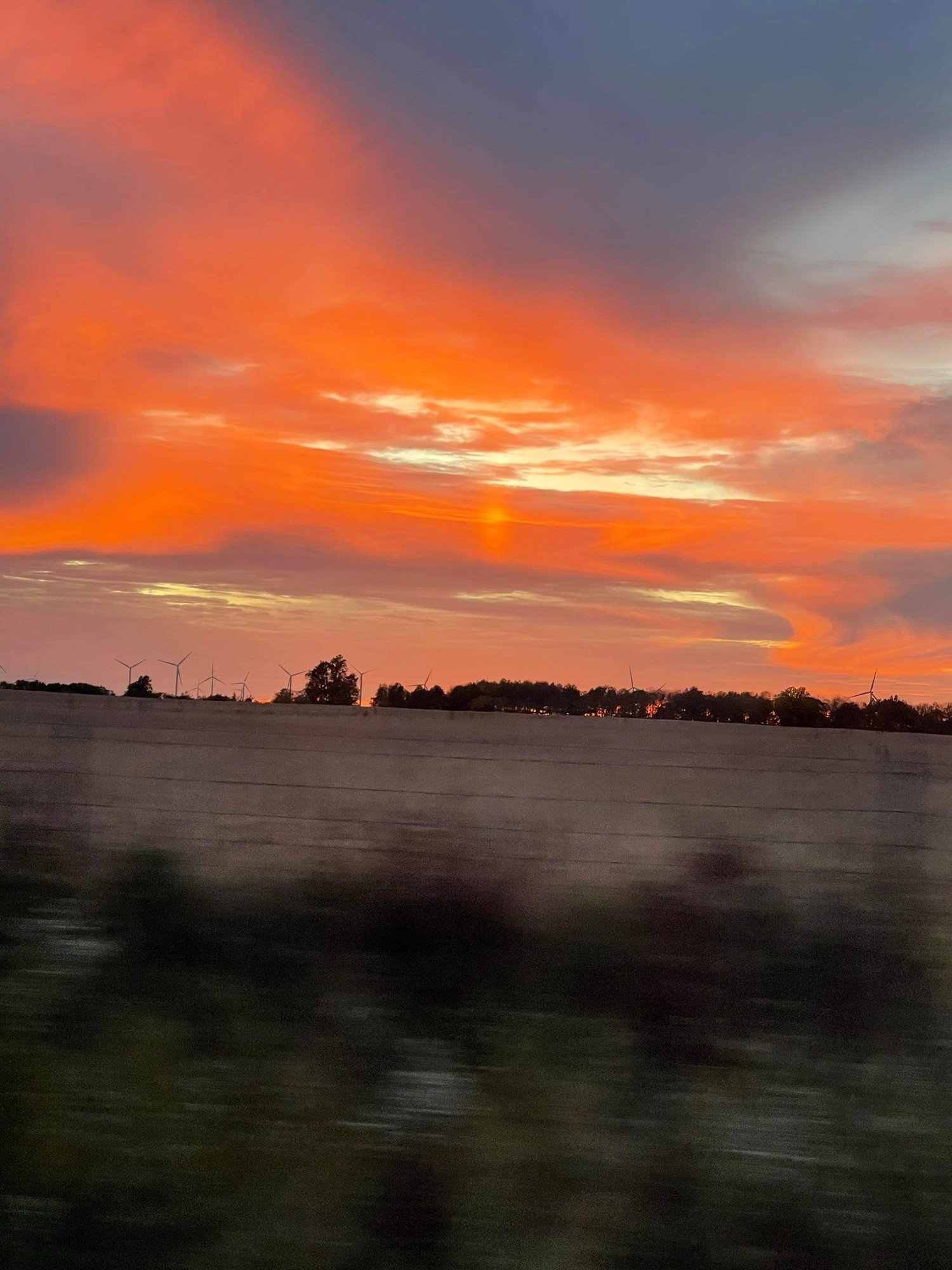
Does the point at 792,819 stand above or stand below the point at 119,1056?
above

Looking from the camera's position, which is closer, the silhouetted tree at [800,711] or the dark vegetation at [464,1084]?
the dark vegetation at [464,1084]

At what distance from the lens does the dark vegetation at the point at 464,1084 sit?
14.1 feet

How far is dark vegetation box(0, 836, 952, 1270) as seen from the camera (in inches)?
169

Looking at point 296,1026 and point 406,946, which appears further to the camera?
point 406,946

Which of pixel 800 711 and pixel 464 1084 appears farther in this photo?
pixel 800 711

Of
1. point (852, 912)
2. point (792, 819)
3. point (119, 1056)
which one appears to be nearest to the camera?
point (119, 1056)

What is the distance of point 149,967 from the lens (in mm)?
6941

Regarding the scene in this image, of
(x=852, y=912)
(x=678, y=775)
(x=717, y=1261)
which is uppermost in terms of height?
(x=678, y=775)

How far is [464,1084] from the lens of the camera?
5418mm

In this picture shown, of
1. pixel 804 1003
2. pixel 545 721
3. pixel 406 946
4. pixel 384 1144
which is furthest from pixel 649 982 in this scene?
pixel 545 721

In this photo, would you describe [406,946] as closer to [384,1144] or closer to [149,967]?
[149,967]

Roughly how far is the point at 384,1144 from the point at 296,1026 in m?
1.34

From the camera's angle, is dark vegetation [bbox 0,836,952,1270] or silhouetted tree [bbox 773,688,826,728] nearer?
dark vegetation [bbox 0,836,952,1270]

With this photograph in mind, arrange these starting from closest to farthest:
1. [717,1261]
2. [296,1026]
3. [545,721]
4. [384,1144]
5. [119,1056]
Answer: [717,1261], [384,1144], [119,1056], [296,1026], [545,721]
